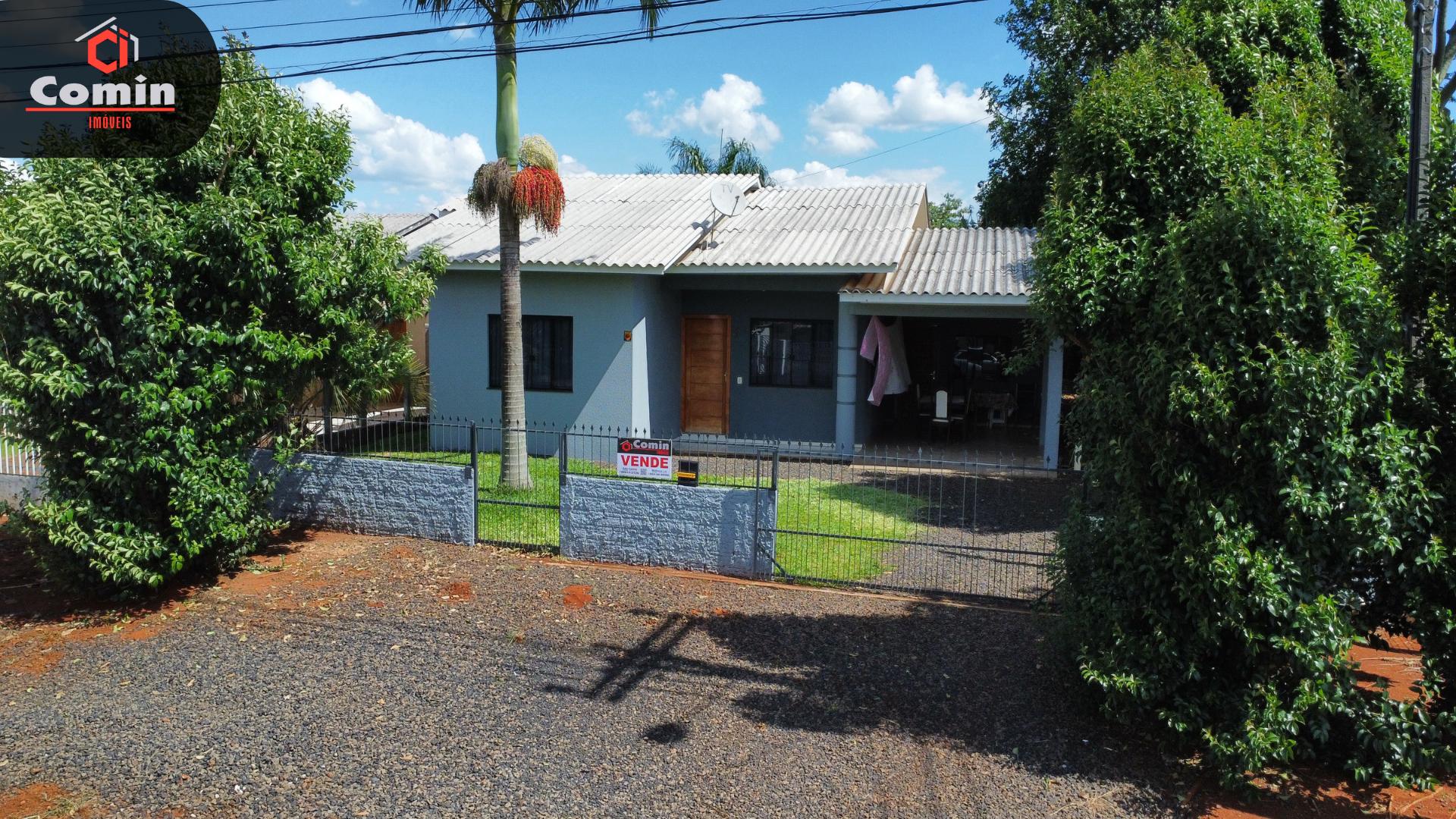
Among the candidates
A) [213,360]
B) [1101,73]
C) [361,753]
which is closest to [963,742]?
[361,753]

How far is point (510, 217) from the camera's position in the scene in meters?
11.2

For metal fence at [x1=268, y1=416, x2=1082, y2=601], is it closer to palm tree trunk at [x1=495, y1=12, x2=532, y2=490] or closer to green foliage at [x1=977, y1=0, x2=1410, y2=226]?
palm tree trunk at [x1=495, y1=12, x2=532, y2=490]

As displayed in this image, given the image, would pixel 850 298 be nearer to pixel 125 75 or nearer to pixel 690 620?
pixel 690 620

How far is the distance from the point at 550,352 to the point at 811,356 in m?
4.36

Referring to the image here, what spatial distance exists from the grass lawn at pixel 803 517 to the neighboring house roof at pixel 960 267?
10.9ft

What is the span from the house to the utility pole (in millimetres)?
7444

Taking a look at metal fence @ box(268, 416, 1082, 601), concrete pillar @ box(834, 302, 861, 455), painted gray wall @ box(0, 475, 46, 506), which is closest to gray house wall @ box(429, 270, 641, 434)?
metal fence @ box(268, 416, 1082, 601)

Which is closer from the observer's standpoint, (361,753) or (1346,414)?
(1346,414)

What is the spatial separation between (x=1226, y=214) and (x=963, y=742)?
3.26m

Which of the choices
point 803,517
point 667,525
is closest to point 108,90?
point 667,525

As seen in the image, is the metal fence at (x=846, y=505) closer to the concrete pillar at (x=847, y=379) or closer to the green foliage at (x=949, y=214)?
the concrete pillar at (x=847, y=379)

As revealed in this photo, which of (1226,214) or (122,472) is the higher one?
(1226,214)

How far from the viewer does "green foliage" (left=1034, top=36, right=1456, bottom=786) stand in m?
4.57

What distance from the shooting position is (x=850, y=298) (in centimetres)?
1377
